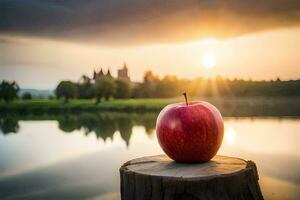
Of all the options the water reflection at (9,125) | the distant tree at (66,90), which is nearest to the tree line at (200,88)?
the distant tree at (66,90)

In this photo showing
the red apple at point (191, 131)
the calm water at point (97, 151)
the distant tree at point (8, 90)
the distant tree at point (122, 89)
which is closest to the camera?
the red apple at point (191, 131)

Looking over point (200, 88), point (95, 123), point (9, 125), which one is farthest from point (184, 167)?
point (9, 125)

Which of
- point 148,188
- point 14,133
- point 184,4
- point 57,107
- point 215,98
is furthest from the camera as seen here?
point 14,133

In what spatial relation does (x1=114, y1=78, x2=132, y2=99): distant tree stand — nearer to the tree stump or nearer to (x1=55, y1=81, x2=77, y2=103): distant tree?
(x1=55, y1=81, x2=77, y2=103): distant tree

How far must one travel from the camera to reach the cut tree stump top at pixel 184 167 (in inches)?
90.0

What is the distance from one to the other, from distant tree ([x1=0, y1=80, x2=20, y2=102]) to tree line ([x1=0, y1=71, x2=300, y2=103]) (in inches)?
89.4

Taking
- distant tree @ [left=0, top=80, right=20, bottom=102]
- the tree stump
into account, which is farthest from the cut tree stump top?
distant tree @ [left=0, top=80, right=20, bottom=102]

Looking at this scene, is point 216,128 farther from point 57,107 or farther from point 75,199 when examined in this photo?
point 57,107

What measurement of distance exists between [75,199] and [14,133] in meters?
6.55

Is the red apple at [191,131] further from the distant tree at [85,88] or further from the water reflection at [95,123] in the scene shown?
the water reflection at [95,123]

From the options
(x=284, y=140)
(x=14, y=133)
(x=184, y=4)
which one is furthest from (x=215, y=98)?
(x=14, y=133)

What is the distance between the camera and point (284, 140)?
57.4 ft

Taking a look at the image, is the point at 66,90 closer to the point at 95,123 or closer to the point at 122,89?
the point at 122,89

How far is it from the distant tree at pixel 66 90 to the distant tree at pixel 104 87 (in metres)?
0.79
